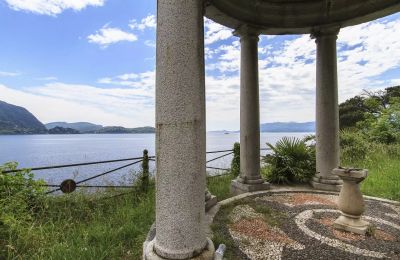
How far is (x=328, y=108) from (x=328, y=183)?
2444mm

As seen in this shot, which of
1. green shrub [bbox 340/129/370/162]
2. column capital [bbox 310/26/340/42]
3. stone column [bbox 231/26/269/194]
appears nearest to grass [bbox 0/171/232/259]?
stone column [bbox 231/26/269/194]

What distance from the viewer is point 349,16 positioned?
798 centimetres

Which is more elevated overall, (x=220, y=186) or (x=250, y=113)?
(x=250, y=113)

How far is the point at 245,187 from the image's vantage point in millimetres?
8266

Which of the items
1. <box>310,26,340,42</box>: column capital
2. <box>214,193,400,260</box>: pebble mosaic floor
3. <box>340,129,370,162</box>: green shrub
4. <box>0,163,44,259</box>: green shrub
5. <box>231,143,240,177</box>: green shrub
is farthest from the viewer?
<box>340,129,370,162</box>: green shrub

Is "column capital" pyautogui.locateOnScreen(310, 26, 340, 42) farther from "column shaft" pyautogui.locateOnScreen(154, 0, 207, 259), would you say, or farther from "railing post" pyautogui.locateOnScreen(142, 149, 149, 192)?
"railing post" pyautogui.locateOnScreen(142, 149, 149, 192)

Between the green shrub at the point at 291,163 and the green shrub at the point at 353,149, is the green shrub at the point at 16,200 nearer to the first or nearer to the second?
the green shrub at the point at 291,163

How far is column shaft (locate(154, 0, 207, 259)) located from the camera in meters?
3.31

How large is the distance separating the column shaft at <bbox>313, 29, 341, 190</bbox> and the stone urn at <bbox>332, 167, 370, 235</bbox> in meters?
3.31

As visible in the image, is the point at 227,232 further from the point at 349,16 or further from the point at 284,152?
the point at 349,16

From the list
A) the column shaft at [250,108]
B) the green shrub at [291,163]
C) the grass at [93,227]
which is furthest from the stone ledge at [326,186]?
the column shaft at [250,108]

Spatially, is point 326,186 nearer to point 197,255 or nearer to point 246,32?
point 246,32

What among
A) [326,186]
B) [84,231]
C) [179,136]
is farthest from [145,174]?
[326,186]

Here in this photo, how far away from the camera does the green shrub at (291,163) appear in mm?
9570
